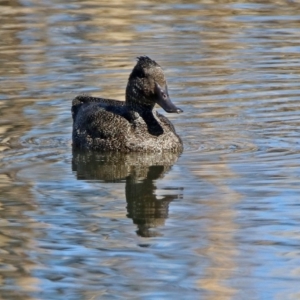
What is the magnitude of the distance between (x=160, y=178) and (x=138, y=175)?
30 centimetres

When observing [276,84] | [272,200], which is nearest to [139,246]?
[272,200]

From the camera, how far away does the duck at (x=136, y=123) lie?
39.9ft

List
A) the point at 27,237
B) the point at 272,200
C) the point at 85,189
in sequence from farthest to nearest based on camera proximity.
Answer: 1. the point at 85,189
2. the point at 272,200
3. the point at 27,237

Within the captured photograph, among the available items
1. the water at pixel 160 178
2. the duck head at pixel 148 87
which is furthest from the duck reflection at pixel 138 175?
the duck head at pixel 148 87

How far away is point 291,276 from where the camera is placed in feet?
25.8

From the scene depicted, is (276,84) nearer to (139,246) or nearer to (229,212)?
(229,212)

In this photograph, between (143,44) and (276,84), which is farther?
(143,44)

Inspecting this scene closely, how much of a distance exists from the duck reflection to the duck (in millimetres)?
113

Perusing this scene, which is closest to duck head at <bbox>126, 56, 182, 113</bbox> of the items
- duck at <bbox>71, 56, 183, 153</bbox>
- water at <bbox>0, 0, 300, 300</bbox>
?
duck at <bbox>71, 56, 183, 153</bbox>

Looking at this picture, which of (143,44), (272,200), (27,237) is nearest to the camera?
(27,237)

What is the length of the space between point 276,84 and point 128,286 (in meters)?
7.98

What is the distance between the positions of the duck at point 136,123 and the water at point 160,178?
7.6 inches

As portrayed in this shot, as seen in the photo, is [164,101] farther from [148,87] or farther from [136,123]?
[136,123]

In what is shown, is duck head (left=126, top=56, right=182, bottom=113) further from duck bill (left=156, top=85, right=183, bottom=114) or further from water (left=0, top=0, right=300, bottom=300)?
water (left=0, top=0, right=300, bottom=300)
